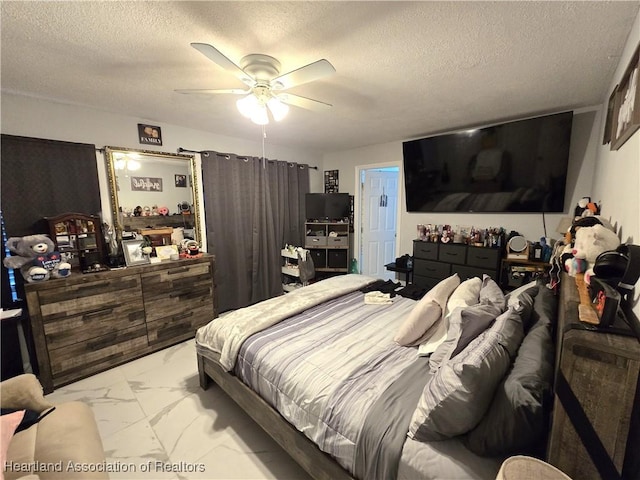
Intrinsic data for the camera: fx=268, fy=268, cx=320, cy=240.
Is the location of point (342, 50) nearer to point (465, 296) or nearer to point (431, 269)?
point (465, 296)

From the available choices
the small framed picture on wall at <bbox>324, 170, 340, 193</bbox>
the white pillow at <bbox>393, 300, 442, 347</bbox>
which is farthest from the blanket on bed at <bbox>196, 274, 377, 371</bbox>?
the small framed picture on wall at <bbox>324, 170, 340, 193</bbox>

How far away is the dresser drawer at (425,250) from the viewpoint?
346cm

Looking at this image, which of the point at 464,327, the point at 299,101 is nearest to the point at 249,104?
the point at 299,101

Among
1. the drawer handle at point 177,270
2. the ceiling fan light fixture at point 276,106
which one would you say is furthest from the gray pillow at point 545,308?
the drawer handle at point 177,270

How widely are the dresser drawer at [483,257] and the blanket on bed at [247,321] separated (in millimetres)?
1592

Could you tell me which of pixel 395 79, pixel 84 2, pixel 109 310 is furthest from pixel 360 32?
pixel 109 310

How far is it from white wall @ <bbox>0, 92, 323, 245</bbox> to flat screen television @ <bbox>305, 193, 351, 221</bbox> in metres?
1.27

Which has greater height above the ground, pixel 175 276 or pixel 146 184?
pixel 146 184

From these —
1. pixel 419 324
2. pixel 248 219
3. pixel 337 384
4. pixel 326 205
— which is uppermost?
pixel 326 205

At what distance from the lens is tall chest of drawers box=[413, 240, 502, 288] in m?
3.04

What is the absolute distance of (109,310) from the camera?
2.38m

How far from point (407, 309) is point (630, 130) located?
162 cm

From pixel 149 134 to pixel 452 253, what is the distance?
3.75m

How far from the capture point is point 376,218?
4.64m
